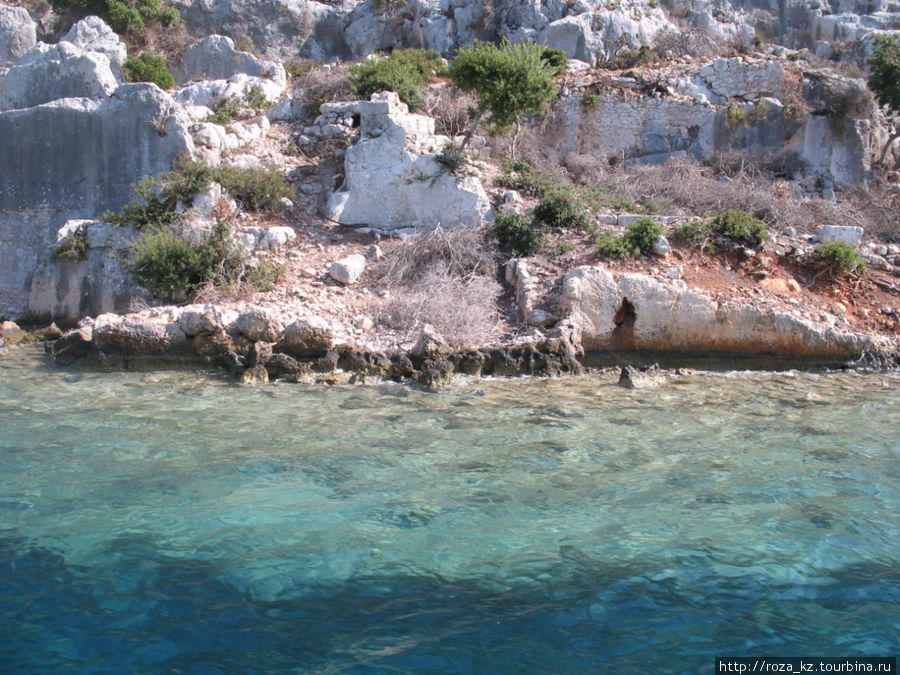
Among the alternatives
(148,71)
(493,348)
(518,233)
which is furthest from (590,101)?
(148,71)

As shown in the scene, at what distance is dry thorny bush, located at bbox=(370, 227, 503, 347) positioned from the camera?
8711 mm

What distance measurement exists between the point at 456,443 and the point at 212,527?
2.22 m

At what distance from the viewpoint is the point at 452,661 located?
2928mm

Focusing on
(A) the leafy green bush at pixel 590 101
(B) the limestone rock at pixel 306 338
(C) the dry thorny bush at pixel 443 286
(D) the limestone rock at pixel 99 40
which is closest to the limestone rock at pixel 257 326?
(B) the limestone rock at pixel 306 338

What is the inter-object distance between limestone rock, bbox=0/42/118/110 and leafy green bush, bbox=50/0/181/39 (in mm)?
7283

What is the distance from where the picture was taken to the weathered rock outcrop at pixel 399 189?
10961 millimetres

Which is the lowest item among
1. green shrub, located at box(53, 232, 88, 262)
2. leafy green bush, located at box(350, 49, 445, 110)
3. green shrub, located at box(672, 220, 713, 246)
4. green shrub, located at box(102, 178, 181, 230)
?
green shrub, located at box(53, 232, 88, 262)

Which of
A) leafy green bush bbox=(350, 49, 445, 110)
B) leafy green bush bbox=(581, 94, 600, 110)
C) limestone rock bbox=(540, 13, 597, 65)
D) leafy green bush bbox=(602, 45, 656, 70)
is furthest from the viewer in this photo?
limestone rock bbox=(540, 13, 597, 65)

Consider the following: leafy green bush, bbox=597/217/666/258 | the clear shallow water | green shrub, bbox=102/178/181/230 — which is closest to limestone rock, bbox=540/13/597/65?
leafy green bush, bbox=597/217/666/258

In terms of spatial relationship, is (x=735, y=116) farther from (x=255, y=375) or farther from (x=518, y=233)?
(x=255, y=375)

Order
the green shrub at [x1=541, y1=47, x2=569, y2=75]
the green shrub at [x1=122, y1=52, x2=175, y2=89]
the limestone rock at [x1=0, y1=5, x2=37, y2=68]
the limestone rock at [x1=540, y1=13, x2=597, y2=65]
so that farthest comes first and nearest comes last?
the limestone rock at [x1=0, y1=5, x2=37, y2=68]
the limestone rock at [x1=540, y1=13, x2=597, y2=65]
the green shrub at [x1=122, y1=52, x2=175, y2=89]
the green shrub at [x1=541, y1=47, x2=569, y2=75]

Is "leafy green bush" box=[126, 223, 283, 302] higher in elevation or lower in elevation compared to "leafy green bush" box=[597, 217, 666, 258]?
lower

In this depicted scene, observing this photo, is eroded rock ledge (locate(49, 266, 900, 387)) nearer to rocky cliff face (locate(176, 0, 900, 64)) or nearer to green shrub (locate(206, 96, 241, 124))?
green shrub (locate(206, 96, 241, 124))

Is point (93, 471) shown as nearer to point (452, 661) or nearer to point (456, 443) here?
point (456, 443)
